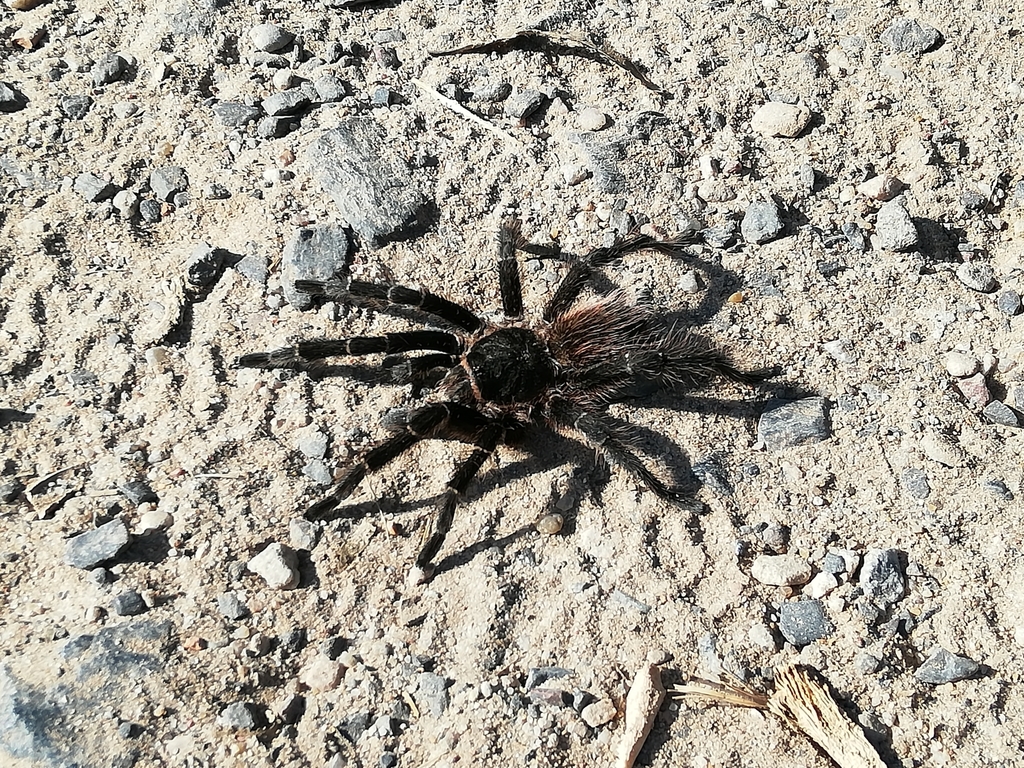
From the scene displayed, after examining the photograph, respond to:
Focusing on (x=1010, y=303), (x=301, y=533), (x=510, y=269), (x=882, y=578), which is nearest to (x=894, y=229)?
(x=1010, y=303)

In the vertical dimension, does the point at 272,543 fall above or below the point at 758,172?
below

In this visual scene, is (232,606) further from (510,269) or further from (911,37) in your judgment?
(911,37)

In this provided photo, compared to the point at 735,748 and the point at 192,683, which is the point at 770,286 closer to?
the point at 735,748

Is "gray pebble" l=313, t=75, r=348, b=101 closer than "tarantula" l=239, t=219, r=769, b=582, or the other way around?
"tarantula" l=239, t=219, r=769, b=582

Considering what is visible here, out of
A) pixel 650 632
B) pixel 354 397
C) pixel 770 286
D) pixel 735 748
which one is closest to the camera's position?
pixel 735 748

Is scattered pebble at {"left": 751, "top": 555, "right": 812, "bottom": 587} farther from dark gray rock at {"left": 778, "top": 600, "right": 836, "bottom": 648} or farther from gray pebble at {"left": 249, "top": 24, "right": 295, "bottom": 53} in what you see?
gray pebble at {"left": 249, "top": 24, "right": 295, "bottom": 53}

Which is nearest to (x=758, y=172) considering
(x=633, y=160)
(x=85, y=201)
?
(x=633, y=160)

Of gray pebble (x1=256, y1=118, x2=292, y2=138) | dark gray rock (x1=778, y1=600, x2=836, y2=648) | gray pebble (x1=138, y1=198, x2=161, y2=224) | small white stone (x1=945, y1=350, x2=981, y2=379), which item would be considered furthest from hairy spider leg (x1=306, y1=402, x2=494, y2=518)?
small white stone (x1=945, y1=350, x2=981, y2=379)
